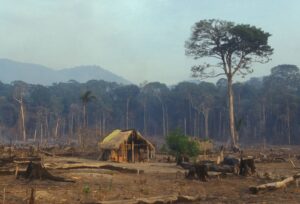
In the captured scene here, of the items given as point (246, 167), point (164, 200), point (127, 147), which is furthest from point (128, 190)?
point (127, 147)

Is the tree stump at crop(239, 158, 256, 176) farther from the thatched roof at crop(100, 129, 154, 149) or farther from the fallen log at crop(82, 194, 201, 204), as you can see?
the thatched roof at crop(100, 129, 154, 149)

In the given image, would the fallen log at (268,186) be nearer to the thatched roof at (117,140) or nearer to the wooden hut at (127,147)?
the thatched roof at (117,140)

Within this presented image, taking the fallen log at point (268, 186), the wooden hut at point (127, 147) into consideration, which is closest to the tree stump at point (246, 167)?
the fallen log at point (268, 186)

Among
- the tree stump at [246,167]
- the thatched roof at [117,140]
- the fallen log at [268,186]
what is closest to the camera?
the fallen log at [268,186]

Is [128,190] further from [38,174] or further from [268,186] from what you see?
[268,186]

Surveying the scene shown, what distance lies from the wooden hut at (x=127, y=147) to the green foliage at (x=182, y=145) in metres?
3.85

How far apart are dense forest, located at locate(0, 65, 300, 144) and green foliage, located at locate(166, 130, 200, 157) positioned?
139 ft

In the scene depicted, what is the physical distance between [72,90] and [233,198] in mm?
113737

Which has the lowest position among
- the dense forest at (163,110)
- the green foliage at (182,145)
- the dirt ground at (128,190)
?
the dirt ground at (128,190)

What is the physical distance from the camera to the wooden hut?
40.6 m

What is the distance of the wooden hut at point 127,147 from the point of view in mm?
40625

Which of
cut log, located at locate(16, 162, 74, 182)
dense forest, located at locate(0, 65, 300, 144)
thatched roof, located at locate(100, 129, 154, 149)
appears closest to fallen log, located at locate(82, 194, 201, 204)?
cut log, located at locate(16, 162, 74, 182)

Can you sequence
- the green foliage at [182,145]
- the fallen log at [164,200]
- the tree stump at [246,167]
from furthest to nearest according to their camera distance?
the green foliage at [182,145]
the tree stump at [246,167]
the fallen log at [164,200]

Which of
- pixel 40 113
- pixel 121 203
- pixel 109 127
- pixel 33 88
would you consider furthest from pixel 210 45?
pixel 33 88
